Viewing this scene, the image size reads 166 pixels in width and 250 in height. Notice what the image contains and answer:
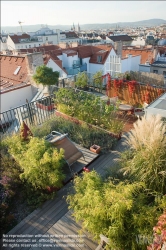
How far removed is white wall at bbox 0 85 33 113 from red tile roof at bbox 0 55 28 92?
5.27 feet

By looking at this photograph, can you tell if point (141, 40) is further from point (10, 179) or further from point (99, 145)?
point (10, 179)

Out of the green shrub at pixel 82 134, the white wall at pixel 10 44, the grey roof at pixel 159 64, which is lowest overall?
the green shrub at pixel 82 134

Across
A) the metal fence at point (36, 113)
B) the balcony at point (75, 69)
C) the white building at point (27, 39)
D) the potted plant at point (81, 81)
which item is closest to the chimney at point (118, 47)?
the balcony at point (75, 69)

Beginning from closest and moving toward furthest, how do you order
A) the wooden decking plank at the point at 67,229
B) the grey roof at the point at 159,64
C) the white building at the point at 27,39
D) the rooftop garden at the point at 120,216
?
the rooftop garden at the point at 120,216
the wooden decking plank at the point at 67,229
the grey roof at the point at 159,64
the white building at the point at 27,39

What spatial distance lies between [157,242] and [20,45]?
42.3 meters

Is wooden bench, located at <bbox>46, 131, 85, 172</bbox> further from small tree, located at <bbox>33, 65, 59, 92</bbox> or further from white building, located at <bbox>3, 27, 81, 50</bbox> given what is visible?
white building, located at <bbox>3, 27, 81, 50</bbox>

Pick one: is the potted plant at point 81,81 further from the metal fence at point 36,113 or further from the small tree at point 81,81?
the metal fence at point 36,113

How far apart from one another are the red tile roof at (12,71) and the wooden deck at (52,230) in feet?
30.1

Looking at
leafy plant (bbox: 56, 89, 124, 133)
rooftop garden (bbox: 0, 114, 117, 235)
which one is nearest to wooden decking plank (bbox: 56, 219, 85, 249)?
rooftop garden (bbox: 0, 114, 117, 235)

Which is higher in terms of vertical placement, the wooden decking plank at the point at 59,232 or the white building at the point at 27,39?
the white building at the point at 27,39

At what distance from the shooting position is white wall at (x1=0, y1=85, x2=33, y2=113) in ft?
29.9

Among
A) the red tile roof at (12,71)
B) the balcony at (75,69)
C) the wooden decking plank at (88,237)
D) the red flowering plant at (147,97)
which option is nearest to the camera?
the wooden decking plank at (88,237)

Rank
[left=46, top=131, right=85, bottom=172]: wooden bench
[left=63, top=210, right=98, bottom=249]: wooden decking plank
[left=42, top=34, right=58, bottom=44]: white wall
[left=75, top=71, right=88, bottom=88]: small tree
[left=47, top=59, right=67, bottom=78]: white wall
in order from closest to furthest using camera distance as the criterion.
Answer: [left=63, top=210, right=98, bottom=249]: wooden decking plank → [left=46, top=131, right=85, bottom=172]: wooden bench → [left=75, top=71, right=88, bottom=88]: small tree → [left=47, top=59, right=67, bottom=78]: white wall → [left=42, top=34, right=58, bottom=44]: white wall

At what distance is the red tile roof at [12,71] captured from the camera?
11336mm
